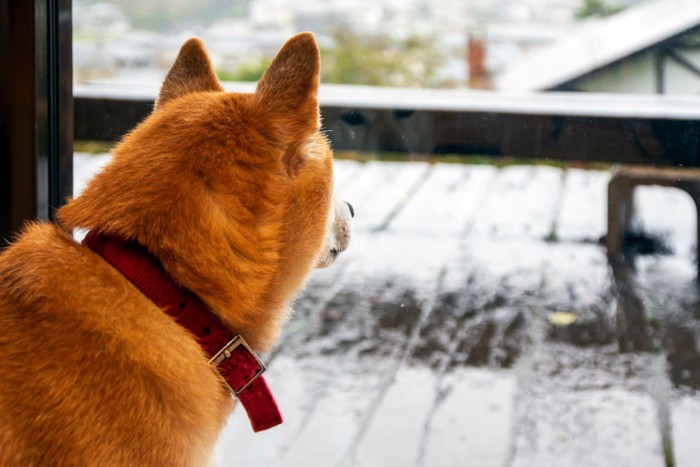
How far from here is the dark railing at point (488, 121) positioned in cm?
159

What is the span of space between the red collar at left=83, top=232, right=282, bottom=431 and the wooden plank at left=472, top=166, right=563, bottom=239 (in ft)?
2.75

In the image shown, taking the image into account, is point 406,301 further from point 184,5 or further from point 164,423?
point 164,423

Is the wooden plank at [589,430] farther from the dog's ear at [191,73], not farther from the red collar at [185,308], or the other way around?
the dog's ear at [191,73]

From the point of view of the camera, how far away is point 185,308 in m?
1.13

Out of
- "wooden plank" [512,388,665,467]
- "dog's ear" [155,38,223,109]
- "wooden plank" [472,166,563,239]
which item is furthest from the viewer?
"wooden plank" [472,166,563,239]

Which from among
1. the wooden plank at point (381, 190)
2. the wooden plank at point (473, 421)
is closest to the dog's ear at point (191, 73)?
the wooden plank at point (381, 190)

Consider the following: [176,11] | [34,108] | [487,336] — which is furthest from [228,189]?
[487,336]

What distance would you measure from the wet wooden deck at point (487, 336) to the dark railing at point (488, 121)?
7cm

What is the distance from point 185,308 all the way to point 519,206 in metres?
1.03

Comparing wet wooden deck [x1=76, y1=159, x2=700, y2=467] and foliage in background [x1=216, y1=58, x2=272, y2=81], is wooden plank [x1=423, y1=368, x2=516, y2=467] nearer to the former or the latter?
wet wooden deck [x1=76, y1=159, x2=700, y2=467]

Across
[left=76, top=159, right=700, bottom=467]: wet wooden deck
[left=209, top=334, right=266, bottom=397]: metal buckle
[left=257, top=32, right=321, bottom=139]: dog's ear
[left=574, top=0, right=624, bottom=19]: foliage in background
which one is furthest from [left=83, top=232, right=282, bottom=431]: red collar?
[left=574, top=0, right=624, bottom=19]: foliage in background

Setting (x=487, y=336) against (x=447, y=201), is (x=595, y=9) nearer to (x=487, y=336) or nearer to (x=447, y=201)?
(x=447, y=201)

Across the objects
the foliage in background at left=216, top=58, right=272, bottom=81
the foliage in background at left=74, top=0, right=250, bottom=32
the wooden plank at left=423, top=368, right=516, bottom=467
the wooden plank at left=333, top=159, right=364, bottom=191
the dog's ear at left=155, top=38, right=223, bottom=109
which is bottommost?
the wooden plank at left=423, top=368, right=516, bottom=467

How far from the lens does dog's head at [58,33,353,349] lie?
1.10 meters
